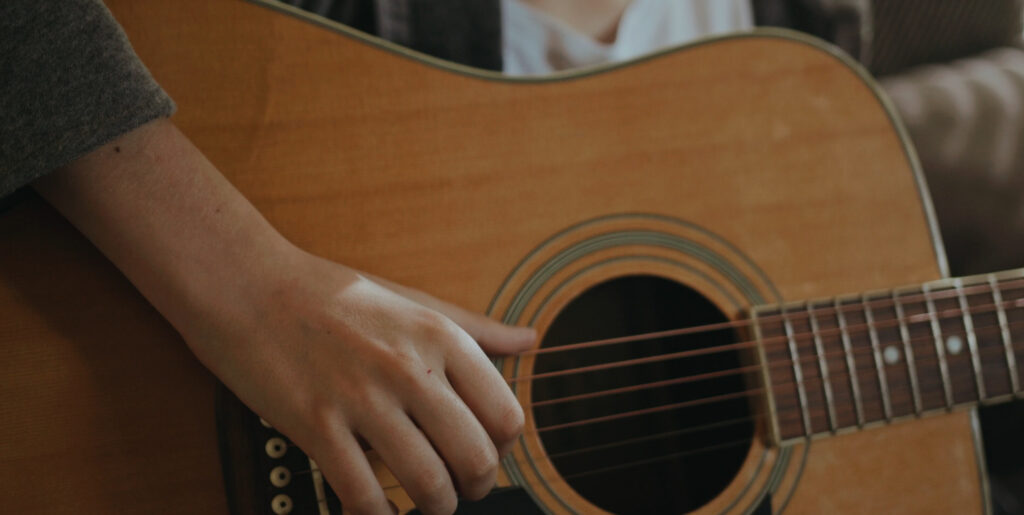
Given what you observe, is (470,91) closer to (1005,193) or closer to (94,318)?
(94,318)

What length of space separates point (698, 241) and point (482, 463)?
349mm

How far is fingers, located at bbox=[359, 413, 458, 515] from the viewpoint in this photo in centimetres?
48

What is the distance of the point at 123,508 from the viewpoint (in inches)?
21.5

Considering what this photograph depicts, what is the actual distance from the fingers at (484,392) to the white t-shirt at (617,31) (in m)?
0.50

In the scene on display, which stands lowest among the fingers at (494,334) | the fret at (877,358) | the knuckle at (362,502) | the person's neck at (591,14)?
the knuckle at (362,502)

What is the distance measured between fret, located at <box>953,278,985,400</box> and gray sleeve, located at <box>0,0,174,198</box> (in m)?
0.83

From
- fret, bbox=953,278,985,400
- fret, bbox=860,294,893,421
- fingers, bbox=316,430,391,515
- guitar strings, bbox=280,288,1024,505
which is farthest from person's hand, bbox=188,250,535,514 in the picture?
fret, bbox=953,278,985,400

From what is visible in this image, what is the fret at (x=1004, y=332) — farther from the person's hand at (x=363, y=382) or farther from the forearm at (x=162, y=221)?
the forearm at (x=162, y=221)

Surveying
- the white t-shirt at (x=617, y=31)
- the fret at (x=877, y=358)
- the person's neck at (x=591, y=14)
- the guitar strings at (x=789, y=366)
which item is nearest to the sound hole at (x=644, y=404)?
the guitar strings at (x=789, y=366)

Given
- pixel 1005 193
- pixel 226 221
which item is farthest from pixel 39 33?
pixel 1005 193

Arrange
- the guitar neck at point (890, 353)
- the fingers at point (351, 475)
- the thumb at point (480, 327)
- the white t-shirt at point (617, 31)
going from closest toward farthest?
the fingers at point (351, 475) < the thumb at point (480, 327) < the guitar neck at point (890, 353) < the white t-shirt at point (617, 31)

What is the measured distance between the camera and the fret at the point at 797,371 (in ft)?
2.27

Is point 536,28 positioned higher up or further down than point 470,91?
higher up

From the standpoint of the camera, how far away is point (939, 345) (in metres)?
0.74
